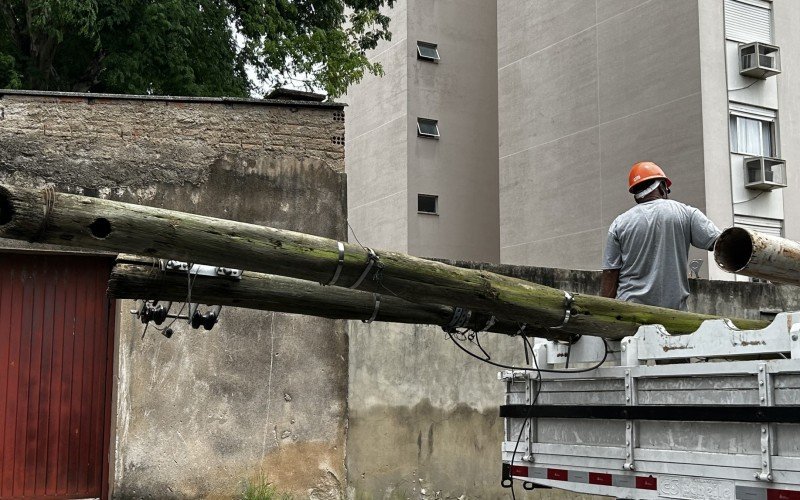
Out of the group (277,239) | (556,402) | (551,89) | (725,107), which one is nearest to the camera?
(277,239)

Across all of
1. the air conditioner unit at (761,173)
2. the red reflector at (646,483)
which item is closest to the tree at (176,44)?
the air conditioner unit at (761,173)

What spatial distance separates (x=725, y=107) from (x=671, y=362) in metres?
15.9

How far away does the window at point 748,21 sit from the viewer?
68.1ft

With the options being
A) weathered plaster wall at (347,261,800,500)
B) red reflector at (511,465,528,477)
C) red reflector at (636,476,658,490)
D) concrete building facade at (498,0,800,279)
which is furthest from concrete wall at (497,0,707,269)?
red reflector at (636,476,658,490)

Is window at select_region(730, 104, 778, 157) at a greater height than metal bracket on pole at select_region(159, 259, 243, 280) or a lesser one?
greater

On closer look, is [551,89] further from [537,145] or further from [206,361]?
[206,361]

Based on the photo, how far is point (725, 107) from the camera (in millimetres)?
20344

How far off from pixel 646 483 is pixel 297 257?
7.51ft

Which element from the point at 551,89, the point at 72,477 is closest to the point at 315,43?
the point at 551,89

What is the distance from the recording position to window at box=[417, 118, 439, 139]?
89.4 feet

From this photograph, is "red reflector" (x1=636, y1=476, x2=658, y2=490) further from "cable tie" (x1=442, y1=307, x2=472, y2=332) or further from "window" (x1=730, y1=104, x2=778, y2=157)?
Answer: "window" (x1=730, y1=104, x2=778, y2=157)

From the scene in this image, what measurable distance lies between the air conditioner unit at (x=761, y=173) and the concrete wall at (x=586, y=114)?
1.13 m

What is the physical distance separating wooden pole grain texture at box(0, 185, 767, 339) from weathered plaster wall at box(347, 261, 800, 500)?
13.8 feet

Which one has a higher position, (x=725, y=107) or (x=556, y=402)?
(x=725, y=107)
